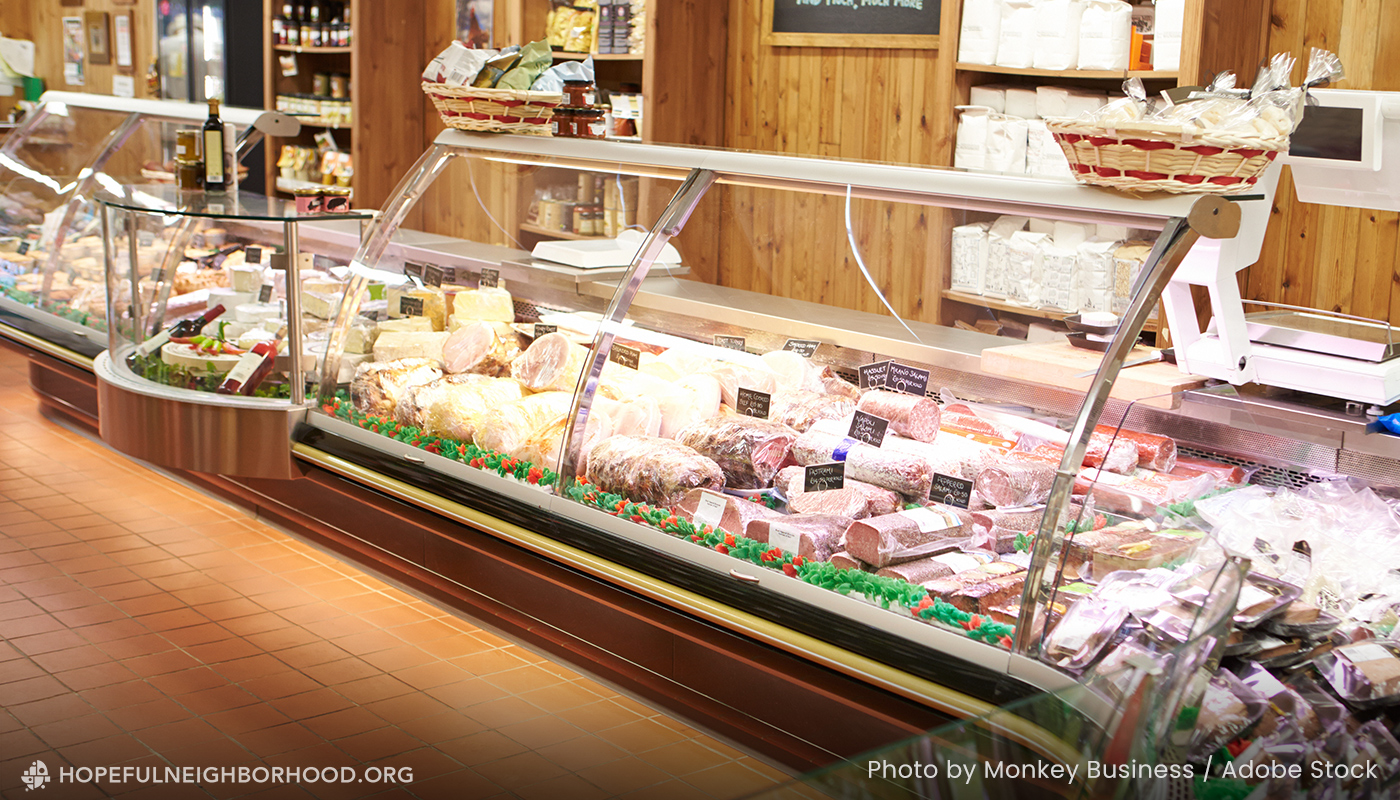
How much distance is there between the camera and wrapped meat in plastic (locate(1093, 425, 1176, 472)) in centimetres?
253

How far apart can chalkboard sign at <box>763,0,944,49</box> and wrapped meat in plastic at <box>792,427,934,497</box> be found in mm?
2335

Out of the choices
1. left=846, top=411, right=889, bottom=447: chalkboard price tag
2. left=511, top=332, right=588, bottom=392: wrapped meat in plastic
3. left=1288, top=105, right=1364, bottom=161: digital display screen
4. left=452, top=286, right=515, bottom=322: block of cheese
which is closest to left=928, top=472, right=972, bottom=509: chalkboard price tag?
left=846, top=411, right=889, bottom=447: chalkboard price tag

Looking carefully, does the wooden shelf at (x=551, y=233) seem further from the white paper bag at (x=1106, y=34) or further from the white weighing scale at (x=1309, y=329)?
the white paper bag at (x=1106, y=34)

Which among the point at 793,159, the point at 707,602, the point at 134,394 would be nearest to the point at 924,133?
the point at 793,159

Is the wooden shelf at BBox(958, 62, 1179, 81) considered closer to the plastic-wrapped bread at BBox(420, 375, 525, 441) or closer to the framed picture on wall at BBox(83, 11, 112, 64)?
the plastic-wrapped bread at BBox(420, 375, 525, 441)

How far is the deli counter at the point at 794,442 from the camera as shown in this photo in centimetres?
212

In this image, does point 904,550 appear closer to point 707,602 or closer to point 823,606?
point 823,606

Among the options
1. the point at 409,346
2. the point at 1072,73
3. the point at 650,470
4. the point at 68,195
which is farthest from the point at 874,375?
the point at 68,195

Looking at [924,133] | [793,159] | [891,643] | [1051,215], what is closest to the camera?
[891,643]

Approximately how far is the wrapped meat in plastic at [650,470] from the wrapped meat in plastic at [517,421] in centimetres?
29

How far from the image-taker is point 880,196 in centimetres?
265

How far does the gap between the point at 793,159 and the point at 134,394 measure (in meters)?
2.45

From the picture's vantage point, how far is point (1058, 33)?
12.9ft

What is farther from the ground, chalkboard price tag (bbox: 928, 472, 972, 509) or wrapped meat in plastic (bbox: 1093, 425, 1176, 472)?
wrapped meat in plastic (bbox: 1093, 425, 1176, 472)
